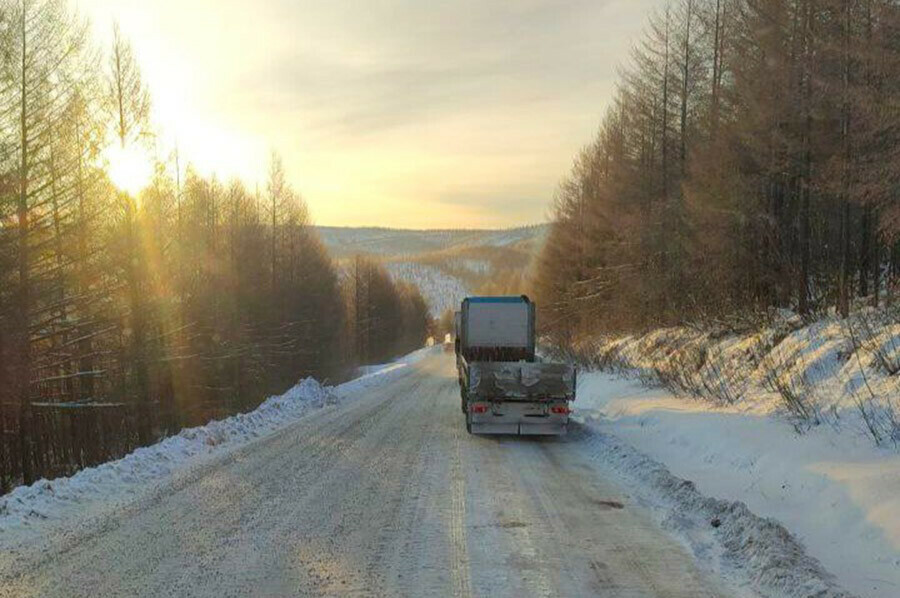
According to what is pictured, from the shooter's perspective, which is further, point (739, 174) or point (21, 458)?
point (739, 174)

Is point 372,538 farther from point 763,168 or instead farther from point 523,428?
point 763,168

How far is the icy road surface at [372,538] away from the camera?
4828mm

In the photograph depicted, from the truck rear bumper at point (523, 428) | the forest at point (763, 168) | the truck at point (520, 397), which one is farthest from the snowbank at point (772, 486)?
the forest at point (763, 168)

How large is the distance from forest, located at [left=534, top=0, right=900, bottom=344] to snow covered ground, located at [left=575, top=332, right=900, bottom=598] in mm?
3207

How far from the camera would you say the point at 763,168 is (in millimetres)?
19125

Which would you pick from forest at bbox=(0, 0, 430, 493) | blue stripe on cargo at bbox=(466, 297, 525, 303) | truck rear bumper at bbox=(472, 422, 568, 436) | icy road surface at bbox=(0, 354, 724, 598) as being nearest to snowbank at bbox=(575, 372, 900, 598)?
icy road surface at bbox=(0, 354, 724, 598)

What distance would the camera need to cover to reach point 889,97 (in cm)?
1232

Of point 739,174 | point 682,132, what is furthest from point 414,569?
point 682,132

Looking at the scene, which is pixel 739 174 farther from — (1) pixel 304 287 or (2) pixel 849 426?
(1) pixel 304 287

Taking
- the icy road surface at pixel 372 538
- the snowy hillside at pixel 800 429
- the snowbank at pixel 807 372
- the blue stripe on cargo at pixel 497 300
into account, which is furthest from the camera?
the blue stripe on cargo at pixel 497 300

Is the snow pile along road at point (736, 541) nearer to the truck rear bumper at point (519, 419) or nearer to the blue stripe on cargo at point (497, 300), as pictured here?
the truck rear bumper at point (519, 419)

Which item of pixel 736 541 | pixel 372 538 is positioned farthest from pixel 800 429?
pixel 372 538

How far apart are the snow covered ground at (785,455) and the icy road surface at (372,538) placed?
0.80 m

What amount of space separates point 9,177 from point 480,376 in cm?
1191
